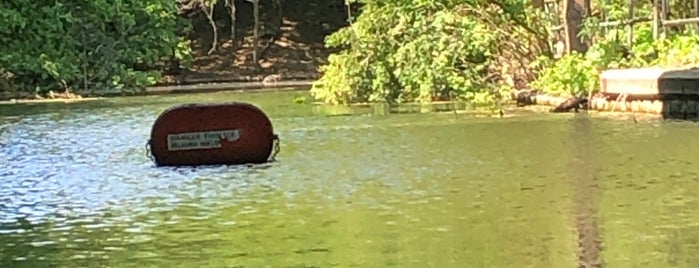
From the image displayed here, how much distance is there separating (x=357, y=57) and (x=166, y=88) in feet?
56.3

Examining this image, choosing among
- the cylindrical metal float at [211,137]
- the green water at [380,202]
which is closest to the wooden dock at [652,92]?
the green water at [380,202]

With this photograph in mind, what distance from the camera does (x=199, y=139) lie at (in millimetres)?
15305

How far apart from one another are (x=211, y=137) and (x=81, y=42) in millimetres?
28130

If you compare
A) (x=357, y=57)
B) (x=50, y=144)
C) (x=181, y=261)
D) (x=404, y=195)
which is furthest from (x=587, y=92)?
(x=181, y=261)

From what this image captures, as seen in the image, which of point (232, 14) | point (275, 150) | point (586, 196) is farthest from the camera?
point (232, 14)

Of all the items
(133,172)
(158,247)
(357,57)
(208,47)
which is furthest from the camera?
(208,47)

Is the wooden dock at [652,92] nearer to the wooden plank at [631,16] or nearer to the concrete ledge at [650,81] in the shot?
the concrete ledge at [650,81]

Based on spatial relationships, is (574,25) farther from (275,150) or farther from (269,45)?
(269,45)

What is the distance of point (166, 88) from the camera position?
44.8m

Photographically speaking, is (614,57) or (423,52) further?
(423,52)

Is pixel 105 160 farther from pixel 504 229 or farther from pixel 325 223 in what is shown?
pixel 504 229

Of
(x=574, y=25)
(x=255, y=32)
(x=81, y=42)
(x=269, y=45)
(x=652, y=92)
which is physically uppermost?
(x=574, y=25)

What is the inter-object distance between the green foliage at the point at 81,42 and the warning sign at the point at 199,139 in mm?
25373

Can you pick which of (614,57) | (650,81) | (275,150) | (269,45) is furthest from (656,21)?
(269,45)
